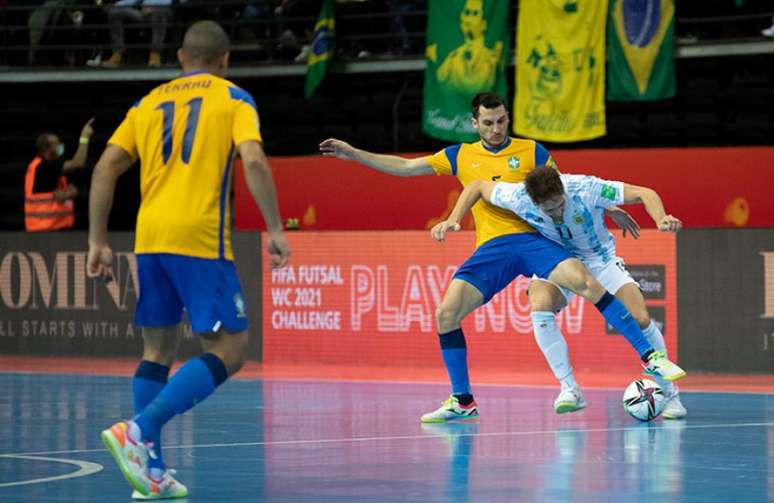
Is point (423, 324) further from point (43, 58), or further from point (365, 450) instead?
point (43, 58)

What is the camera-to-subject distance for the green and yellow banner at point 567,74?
19.4 m

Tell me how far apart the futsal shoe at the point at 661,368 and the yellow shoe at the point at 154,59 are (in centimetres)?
1368

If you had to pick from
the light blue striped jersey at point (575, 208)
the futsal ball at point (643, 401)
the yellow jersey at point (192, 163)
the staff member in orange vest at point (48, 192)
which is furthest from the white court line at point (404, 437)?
the staff member in orange vest at point (48, 192)

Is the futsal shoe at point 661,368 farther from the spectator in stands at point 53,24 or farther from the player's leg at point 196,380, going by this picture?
the spectator in stands at point 53,24

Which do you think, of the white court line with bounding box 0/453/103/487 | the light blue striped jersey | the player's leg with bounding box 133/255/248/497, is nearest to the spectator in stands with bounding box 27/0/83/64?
the light blue striped jersey

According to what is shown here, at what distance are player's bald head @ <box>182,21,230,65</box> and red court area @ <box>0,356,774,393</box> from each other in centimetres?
759

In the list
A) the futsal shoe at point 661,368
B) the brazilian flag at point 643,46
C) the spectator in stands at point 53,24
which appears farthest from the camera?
the spectator in stands at point 53,24

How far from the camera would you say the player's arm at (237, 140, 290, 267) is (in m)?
7.30

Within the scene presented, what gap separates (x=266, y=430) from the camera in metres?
11.0

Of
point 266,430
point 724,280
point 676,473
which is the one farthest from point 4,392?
point 676,473

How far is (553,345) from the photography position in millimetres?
11734

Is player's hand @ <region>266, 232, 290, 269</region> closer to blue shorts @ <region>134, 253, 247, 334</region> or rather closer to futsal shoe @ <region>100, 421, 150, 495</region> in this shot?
blue shorts @ <region>134, 253, 247, 334</region>

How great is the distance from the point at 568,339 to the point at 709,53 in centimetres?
505

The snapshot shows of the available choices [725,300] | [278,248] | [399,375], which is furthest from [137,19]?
[278,248]
